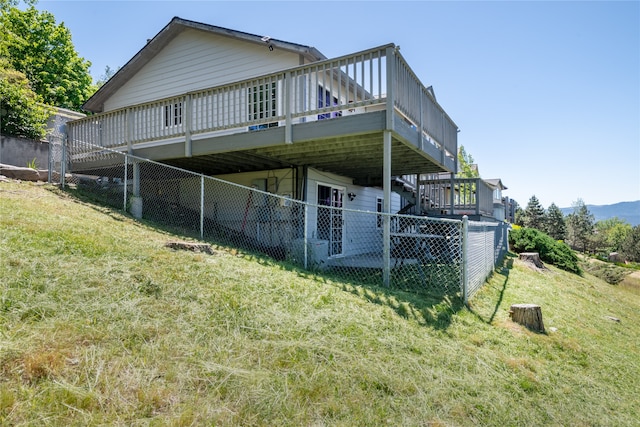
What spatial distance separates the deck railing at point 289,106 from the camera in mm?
5883

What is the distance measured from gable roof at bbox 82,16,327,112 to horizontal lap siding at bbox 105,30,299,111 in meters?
0.17

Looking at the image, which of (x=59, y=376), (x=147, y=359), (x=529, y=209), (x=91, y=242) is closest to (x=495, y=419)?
(x=147, y=359)

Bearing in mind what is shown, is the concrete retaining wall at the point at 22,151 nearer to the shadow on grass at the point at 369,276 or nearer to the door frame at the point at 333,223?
the shadow on grass at the point at 369,276

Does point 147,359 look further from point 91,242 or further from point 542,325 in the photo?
point 542,325

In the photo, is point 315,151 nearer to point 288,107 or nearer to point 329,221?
point 288,107

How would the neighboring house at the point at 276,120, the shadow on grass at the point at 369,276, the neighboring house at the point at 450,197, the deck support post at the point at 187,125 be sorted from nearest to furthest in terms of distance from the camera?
the shadow on grass at the point at 369,276 → the neighboring house at the point at 276,120 → the deck support post at the point at 187,125 → the neighboring house at the point at 450,197

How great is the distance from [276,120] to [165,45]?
7646mm

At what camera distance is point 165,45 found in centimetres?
1163

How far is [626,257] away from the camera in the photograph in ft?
104

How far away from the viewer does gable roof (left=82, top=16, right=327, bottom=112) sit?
860 cm

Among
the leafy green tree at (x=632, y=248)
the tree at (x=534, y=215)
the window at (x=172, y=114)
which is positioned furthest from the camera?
the tree at (x=534, y=215)

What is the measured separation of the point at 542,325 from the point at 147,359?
5.15m

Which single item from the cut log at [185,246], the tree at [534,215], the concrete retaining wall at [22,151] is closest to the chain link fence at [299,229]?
the cut log at [185,246]

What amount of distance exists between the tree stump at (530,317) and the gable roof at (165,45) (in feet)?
23.4
